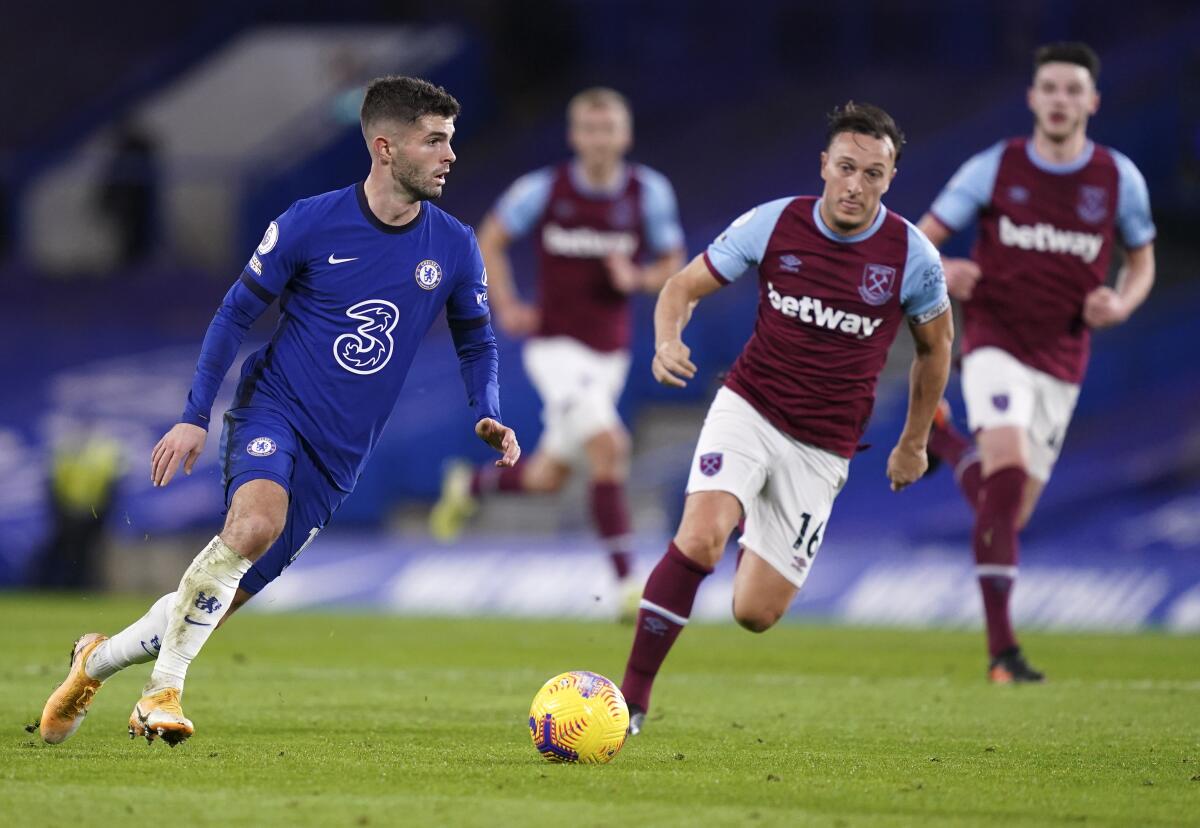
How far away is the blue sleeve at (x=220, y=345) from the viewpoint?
249 inches

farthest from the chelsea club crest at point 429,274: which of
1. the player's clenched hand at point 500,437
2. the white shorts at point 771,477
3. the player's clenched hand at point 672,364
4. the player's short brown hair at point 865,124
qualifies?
the player's short brown hair at point 865,124

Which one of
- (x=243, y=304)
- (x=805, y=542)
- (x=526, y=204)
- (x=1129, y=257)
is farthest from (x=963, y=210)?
(x=243, y=304)

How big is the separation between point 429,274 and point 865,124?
1667mm

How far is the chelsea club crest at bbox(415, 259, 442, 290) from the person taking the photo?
22.2 ft

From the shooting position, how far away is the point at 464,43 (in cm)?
2334

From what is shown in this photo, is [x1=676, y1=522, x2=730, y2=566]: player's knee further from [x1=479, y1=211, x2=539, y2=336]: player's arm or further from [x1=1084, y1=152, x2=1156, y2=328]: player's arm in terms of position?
[x1=479, y1=211, x2=539, y2=336]: player's arm

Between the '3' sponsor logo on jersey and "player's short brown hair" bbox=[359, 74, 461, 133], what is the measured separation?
0.61 metres

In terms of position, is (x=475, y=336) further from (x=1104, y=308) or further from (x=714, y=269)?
(x=1104, y=308)

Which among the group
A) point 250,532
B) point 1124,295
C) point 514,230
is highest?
point 514,230

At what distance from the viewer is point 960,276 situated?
955cm

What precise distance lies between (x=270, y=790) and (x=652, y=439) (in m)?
11.9

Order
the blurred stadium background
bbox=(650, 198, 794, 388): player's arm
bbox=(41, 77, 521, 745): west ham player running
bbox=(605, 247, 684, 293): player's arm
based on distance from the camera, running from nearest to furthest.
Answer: bbox=(41, 77, 521, 745): west ham player running
bbox=(650, 198, 794, 388): player's arm
bbox=(605, 247, 684, 293): player's arm
the blurred stadium background

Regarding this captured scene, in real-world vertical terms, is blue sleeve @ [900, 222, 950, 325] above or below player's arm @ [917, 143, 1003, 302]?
below

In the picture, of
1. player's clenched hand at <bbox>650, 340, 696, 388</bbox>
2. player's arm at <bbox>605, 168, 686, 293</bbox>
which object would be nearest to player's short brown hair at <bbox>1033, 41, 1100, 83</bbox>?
player's arm at <bbox>605, 168, 686, 293</bbox>
